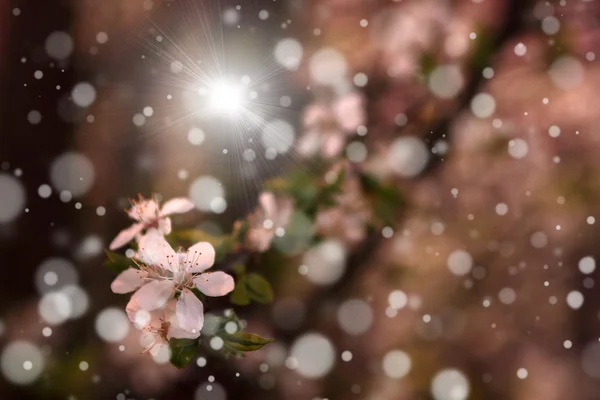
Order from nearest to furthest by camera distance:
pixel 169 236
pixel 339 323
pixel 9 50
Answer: pixel 169 236 < pixel 9 50 < pixel 339 323

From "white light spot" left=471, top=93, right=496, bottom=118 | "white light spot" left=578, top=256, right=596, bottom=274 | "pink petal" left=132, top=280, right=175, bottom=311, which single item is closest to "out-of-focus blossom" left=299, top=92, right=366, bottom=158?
"white light spot" left=471, top=93, right=496, bottom=118

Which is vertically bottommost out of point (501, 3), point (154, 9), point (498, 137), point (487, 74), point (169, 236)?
point (169, 236)

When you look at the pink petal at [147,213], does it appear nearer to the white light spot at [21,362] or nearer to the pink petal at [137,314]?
the pink petal at [137,314]

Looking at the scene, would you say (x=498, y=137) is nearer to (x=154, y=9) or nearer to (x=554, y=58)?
(x=554, y=58)

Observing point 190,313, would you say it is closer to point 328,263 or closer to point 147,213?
point 147,213

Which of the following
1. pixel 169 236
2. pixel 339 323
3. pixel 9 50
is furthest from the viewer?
pixel 339 323

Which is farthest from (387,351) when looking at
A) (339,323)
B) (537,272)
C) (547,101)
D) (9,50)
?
(9,50)

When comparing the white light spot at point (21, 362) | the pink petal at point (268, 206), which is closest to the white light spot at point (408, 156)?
the pink petal at point (268, 206)

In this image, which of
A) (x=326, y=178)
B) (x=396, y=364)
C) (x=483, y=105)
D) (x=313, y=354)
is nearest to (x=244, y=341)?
(x=326, y=178)
